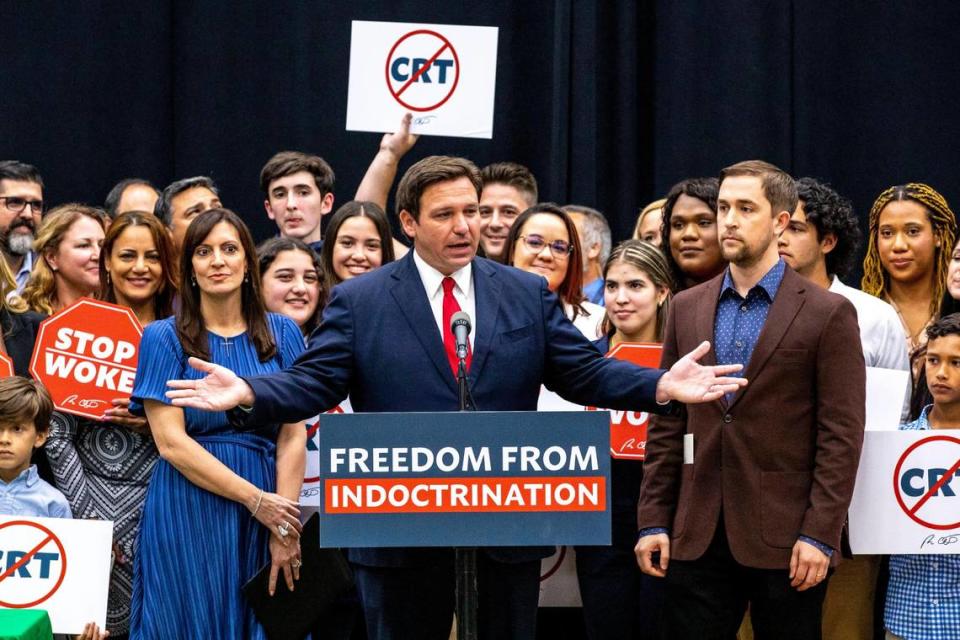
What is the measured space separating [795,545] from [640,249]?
1589mm

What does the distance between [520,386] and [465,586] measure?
0.68 meters

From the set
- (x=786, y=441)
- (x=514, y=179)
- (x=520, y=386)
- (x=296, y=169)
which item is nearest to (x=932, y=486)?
(x=786, y=441)

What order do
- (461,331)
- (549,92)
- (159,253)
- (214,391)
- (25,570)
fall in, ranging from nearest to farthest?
(461,331) < (214,391) < (25,570) < (159,253) < (549,92)

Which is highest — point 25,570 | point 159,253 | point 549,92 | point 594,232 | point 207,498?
point 549,92

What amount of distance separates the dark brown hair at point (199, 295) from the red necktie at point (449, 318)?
0.93 metres

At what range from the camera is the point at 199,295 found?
15.1ft

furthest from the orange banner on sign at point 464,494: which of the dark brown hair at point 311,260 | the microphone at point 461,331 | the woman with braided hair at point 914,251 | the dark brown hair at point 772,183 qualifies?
the woman with braided hair at point 914,251

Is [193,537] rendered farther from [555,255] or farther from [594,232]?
[594,232]

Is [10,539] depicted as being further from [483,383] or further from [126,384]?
[483,383]

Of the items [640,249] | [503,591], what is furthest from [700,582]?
[640,249]

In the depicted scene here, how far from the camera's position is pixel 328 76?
25.6ft

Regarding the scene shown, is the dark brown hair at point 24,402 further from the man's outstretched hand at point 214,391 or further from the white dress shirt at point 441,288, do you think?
the white dress shirt at point 441,288
